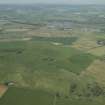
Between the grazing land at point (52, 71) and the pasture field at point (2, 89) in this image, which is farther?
the pasture field at point (2, 89)

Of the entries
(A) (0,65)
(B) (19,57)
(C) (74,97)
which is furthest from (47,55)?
(C) (74,97)

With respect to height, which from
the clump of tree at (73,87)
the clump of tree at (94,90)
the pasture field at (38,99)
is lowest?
the clump of tree at (94,90)

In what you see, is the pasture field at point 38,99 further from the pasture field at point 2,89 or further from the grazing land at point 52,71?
the pasture field at point 2,89

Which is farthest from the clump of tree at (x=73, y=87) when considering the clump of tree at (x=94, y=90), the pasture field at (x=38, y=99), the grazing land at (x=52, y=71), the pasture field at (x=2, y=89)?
the pasture field at (x=2, y=89)

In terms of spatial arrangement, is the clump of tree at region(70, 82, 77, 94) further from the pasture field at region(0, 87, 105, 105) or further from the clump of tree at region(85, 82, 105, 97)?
the pasture field at region(0, 87, 105, 105)

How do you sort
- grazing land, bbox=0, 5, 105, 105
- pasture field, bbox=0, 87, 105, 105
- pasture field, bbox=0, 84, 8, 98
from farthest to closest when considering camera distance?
pasture field, bbox=0, 84, 8, 98, grazing land, bbox=0, 5, 105, 105, pasture field, bbox=0, 87, 105, 105

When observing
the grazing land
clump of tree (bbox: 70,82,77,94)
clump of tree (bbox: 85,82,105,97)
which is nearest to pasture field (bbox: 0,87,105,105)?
the grazing land

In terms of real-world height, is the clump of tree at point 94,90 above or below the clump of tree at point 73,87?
below

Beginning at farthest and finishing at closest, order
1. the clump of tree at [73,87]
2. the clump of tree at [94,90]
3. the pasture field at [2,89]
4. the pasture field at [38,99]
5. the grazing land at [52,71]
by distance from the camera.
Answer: the clump of tree at [73,87] < the clump of tree at [94,90] < the pasture field at [2,89] < the grazing land at [52,71] < the pasture field at [38,99]

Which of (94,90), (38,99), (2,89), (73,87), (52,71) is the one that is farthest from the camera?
(52,71)

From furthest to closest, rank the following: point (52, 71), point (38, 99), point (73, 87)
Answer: point (52, 71) → point (73, 87) → point (38, 99)

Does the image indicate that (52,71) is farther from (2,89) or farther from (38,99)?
(38,99)

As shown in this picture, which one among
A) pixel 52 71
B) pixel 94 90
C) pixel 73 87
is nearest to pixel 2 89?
pixel 73 87
